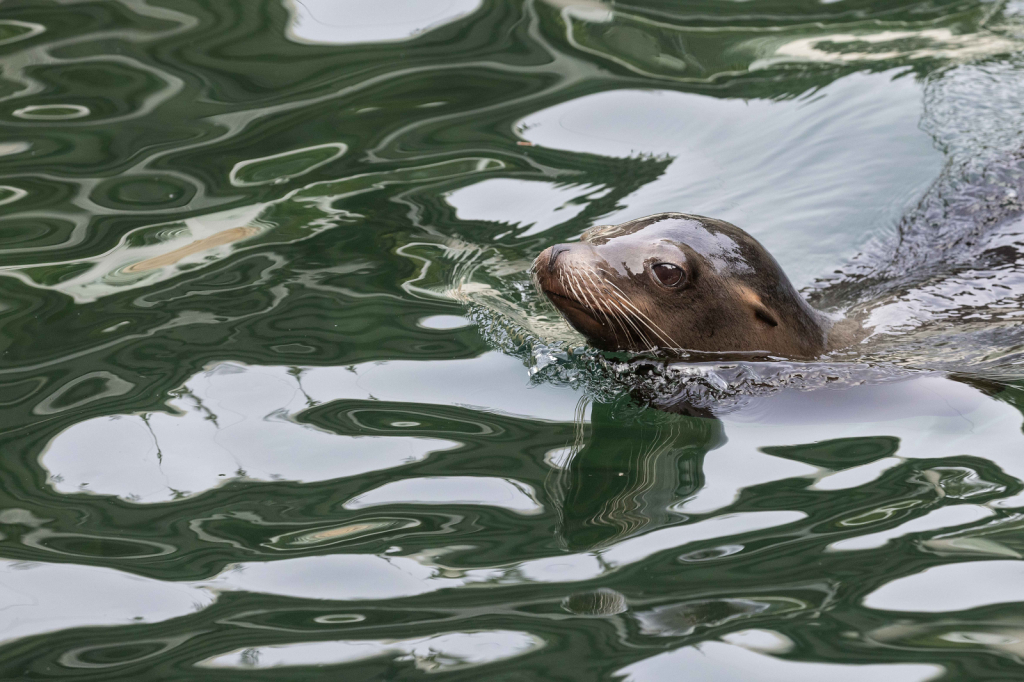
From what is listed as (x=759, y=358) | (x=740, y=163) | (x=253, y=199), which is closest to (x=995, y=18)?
(x=740, y=163)

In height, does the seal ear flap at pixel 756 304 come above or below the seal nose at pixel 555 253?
below

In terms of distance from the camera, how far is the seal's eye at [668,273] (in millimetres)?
4719

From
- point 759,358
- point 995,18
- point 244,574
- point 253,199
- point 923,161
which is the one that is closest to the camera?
point 244,574

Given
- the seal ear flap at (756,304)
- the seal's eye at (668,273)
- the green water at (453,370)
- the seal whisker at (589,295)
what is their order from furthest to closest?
the seal ear flap at (756,304) < the seal's eye at (668,273) < the seal whisker at (589,295) < the green water at (453,370)

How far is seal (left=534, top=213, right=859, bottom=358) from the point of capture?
15.1ft

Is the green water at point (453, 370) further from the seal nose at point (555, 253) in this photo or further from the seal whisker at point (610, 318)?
the seal nose at point (555, 253)

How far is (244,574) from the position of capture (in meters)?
3.40

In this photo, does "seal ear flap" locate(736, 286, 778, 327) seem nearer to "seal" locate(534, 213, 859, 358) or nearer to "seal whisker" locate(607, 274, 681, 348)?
"seal" locate(534, 213, 859, 358)

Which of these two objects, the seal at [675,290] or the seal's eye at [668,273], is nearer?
the seal at [675,290]

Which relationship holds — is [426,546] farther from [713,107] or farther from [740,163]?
[713,107]

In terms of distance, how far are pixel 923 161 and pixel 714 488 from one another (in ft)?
14.3

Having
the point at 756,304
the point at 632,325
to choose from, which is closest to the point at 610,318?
the point at 632,325

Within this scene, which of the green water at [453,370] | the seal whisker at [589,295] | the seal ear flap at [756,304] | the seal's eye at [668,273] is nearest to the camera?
the green water at [453,370]

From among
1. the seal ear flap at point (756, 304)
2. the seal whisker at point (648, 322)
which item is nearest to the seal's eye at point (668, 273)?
the seal whisker at point (648, 322)
